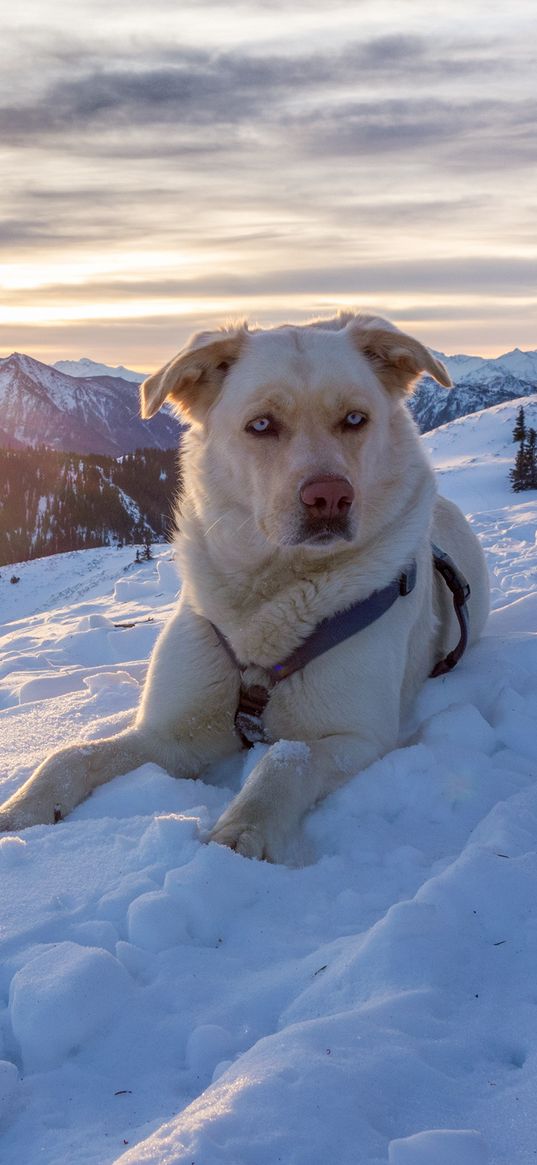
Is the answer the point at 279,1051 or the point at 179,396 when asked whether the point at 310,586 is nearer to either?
the point at 179,396

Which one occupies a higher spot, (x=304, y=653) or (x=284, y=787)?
(x=304, y=653)

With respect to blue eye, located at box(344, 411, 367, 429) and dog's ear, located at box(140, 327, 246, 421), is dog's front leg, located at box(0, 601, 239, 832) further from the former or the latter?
blue eye, located at box(344, 411, 367, 429)

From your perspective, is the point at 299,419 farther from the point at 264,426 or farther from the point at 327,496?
the point at 327,496

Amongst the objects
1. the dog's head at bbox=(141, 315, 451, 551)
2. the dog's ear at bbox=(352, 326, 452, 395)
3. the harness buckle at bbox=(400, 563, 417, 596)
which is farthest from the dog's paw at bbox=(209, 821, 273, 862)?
the dog's ear at bbox=(352, 326, 452, 395)

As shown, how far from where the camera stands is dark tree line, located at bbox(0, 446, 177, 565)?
451 ft

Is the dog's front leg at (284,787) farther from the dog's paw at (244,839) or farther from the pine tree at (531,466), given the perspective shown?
the pine tree at (531,466)

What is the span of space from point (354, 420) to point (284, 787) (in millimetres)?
1869

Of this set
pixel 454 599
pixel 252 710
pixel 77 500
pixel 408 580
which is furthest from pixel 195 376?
pixel 77 500

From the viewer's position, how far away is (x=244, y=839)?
3.04 m

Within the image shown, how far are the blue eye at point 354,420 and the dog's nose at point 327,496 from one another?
0.51 metres

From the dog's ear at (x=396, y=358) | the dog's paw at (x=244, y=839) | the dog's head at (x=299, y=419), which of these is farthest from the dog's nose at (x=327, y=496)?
the dog's paw at (x=244, y=839)

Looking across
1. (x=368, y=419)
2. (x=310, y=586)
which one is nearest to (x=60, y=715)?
(x=310, y=586)

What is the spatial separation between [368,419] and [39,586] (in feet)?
139

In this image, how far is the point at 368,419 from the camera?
4.20 m
